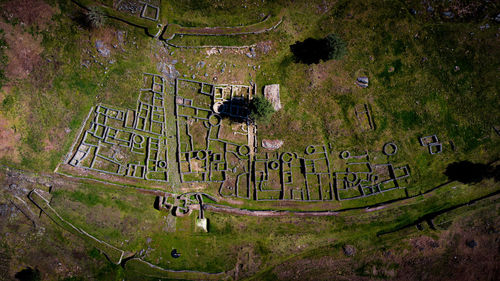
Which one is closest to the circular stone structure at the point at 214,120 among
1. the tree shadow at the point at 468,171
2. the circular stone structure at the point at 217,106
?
the circular stone structure at the point at 217,106

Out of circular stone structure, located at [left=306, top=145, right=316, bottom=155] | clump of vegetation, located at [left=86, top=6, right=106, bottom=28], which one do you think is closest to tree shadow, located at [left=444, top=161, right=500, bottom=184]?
circular stone structure, located at [left=306, top=145, right=316, bottom=155]

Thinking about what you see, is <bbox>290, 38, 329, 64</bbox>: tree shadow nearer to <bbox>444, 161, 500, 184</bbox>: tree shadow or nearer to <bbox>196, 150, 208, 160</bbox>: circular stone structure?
<bbox>196, 150, 208, 160</bbox>: circular stone structure

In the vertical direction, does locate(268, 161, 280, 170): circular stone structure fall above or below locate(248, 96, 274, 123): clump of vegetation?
below

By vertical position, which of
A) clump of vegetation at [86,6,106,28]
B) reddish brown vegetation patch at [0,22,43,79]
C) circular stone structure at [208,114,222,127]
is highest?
clump of vegetation at [86,6,106,28]

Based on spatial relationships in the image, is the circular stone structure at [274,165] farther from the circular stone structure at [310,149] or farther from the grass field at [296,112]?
the circular stone structure at [310,149]

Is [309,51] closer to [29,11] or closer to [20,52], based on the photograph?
[29,11]

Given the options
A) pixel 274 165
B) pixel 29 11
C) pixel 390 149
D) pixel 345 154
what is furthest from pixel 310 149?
pixel 29 11
